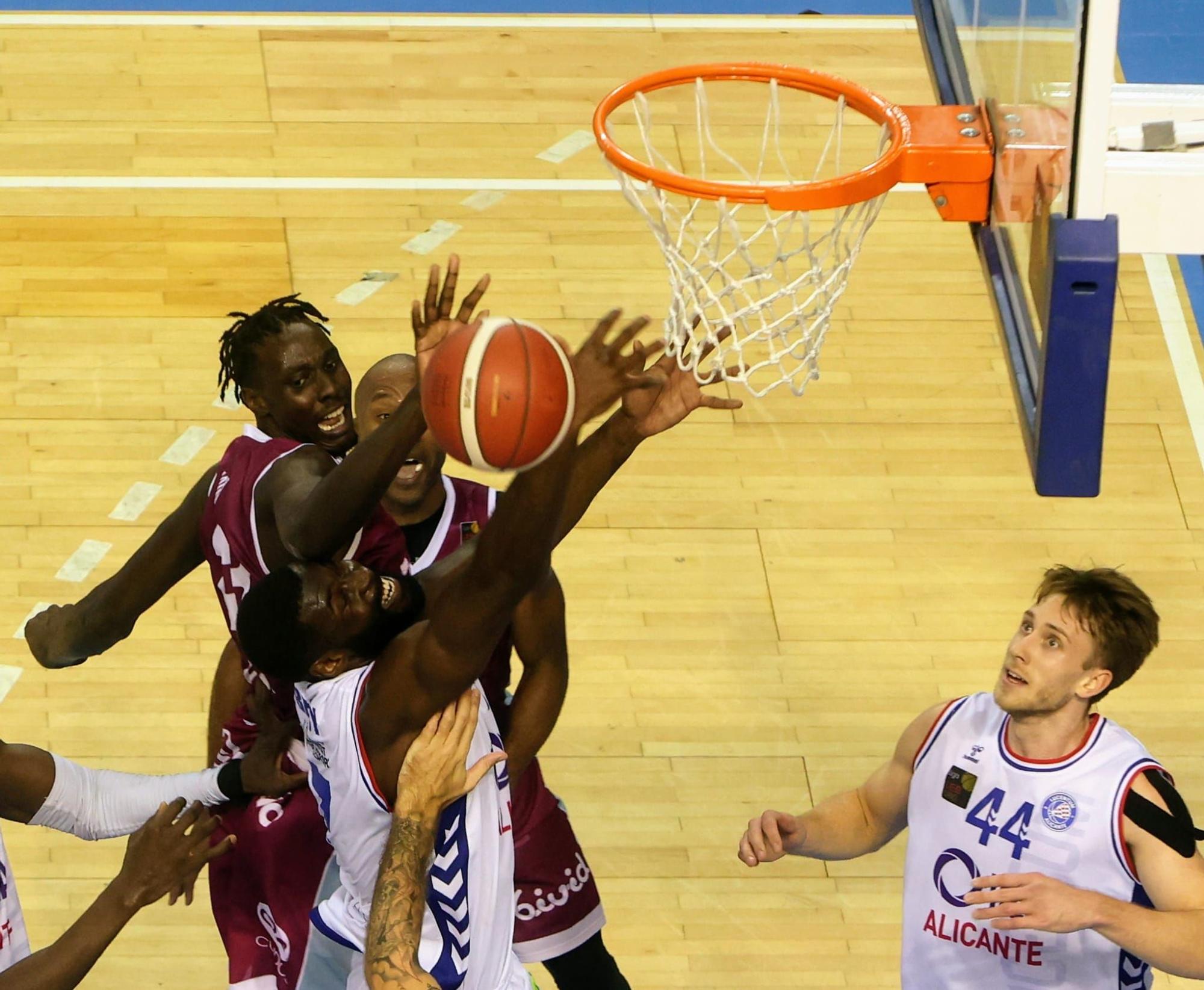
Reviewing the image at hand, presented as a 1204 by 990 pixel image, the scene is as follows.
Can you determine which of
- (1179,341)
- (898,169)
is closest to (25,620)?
(898,169)

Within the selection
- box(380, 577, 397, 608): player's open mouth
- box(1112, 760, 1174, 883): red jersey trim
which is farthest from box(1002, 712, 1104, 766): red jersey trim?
box(380, 577, 397, 608): player's open mouth

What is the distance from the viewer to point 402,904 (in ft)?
11.0

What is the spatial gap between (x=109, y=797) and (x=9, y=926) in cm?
55

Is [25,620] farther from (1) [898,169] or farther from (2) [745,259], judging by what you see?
(1) [898,169]

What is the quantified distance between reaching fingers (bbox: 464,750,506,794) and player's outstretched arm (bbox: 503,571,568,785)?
41 cm

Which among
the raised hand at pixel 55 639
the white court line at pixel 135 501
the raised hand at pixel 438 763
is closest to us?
the raised hand at pixel 438 763

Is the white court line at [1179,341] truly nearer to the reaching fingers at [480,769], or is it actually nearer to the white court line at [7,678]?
the reaching fingers at [480,769]

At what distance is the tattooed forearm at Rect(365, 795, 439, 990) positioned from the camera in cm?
334

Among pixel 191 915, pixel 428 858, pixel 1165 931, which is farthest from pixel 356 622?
pixel 191 915

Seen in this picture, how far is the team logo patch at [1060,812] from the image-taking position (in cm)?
356

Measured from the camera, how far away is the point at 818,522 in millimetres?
6613

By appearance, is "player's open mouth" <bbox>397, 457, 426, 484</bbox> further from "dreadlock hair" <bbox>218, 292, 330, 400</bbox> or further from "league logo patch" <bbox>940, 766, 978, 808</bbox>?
"league logo patch" <bbox>940, 766, 978, 808</bbox>

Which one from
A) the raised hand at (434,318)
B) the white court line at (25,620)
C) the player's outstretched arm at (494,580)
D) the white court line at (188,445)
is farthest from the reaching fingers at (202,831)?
the white court line at (188,445)

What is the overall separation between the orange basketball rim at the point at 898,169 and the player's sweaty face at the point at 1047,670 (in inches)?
34.5
